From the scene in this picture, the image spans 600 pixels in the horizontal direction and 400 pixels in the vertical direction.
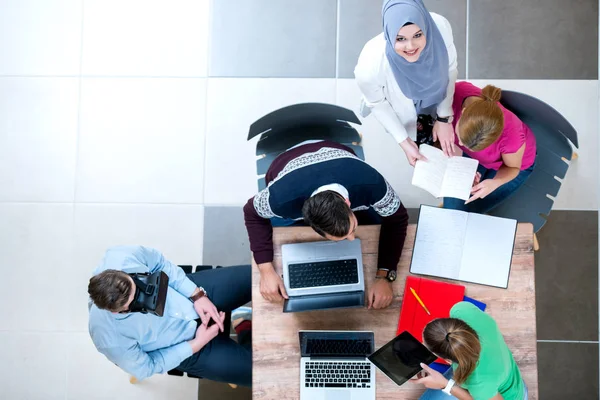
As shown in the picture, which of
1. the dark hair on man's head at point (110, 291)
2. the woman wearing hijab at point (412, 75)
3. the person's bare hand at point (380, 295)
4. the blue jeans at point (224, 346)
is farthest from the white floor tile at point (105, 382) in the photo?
the woman wearing hijab at point (412, 75)

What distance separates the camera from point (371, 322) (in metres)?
1.95

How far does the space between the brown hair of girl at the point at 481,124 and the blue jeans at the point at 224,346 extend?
3.80 feet

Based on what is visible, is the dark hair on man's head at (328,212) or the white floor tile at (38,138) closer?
the dark hair on man's head at (328,212)

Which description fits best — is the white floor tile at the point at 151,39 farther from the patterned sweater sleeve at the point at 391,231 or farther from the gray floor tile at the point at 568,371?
the gray floor tile at the point at 568,371

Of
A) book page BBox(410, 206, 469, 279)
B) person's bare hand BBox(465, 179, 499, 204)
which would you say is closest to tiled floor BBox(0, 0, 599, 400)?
person's bare hand BBox(465, 179, 499, 204)

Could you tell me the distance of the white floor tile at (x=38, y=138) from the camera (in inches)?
112

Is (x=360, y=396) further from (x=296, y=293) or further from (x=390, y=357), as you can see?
(x=296, y=293)

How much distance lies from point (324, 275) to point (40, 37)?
2.26 m

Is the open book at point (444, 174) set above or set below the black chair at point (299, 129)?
below

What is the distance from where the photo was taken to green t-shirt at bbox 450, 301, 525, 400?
1.71 meters

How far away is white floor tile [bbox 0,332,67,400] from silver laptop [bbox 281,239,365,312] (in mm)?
1621

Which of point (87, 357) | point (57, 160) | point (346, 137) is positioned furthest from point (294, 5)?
point (87, 357)

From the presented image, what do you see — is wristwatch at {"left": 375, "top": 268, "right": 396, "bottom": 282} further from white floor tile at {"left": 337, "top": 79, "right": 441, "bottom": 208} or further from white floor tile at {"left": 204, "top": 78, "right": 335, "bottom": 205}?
white floor tile at {"left": 204, "top": 78, "right": 335, "bottom": 205}

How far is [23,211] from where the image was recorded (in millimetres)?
2842
